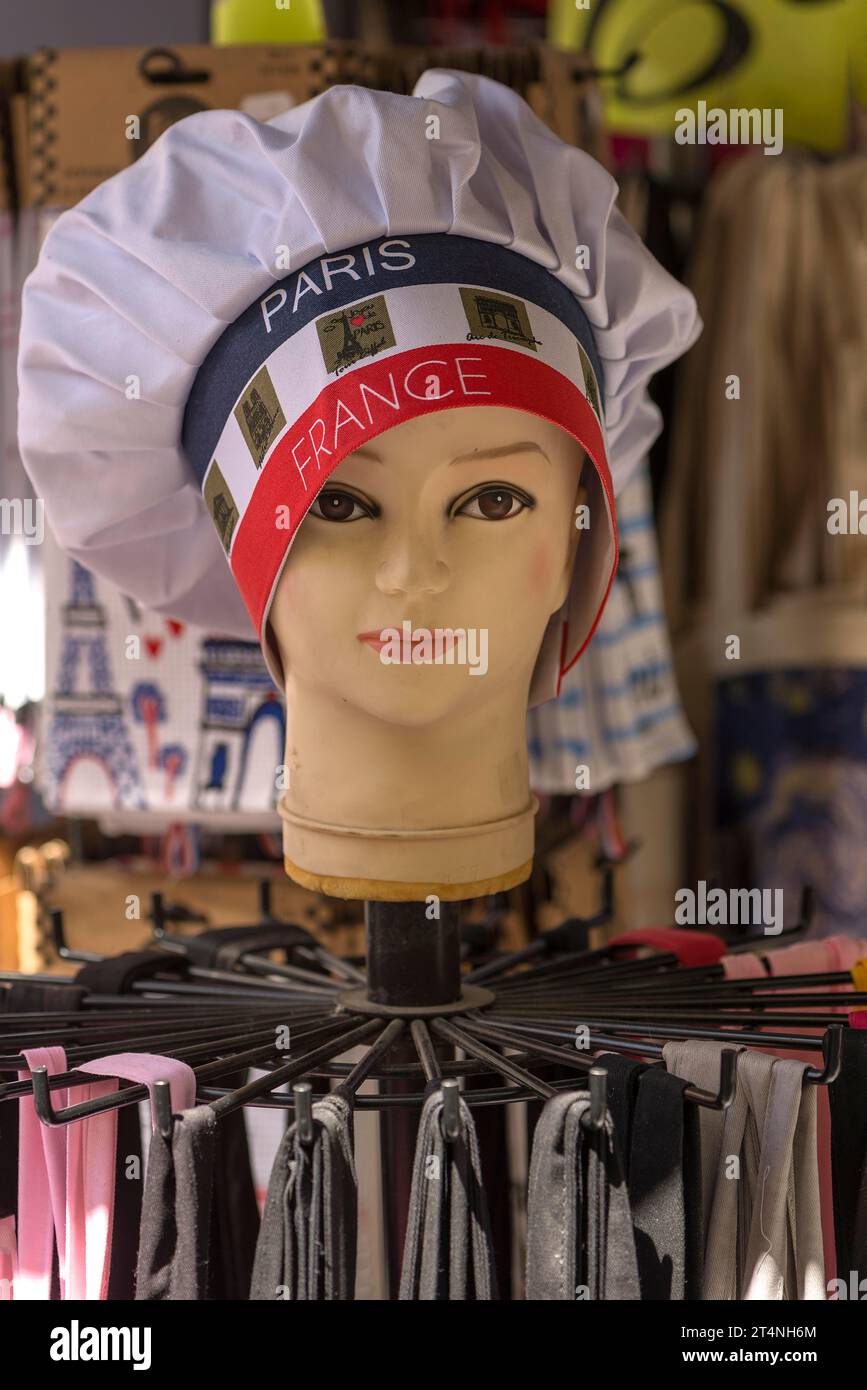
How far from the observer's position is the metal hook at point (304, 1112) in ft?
3.28

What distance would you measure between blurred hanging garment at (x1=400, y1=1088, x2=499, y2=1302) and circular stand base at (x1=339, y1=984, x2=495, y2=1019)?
0.27 metres

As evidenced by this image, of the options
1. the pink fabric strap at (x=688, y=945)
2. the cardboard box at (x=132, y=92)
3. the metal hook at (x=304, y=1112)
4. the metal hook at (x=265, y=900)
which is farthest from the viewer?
the cardboard box at (x=132, y=92)

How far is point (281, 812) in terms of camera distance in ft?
4.43

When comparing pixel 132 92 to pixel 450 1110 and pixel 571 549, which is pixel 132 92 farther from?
pixel 450 1110

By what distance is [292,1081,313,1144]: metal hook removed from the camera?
1.00 meters

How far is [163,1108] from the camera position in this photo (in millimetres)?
1021

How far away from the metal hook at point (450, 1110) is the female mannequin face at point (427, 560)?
13.2 inches

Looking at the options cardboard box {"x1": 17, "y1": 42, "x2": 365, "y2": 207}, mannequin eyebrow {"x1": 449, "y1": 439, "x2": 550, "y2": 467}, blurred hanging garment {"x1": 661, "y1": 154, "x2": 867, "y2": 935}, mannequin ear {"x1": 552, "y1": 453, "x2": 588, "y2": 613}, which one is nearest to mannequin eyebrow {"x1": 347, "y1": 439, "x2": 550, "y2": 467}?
mannequin eyebrow {"x1": 449, "y1": 439, "x2": 550, "y2": 467}

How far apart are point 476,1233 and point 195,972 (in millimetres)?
534

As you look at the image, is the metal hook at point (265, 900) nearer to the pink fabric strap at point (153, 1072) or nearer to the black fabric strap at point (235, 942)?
the black fabric strap at point (235, 942)

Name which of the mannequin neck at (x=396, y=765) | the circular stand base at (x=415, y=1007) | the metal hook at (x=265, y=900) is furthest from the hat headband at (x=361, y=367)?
the metal hook at (x=265, y=900)

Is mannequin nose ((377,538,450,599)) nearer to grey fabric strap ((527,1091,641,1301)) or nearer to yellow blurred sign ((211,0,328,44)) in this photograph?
grey fabric strap ((527,1091,641,1301))
